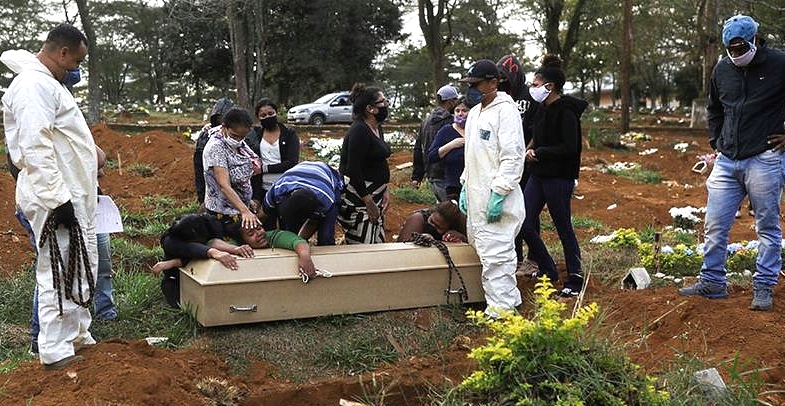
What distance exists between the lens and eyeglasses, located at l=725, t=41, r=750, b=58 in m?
4.84

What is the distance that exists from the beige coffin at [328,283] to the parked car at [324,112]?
64.9 feet

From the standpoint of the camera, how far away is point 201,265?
202 inches

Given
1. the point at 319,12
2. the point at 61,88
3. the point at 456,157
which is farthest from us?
the point at 319,12

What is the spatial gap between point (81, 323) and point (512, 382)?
2.49 meters

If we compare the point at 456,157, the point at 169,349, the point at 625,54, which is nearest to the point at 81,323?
the point at 169,349

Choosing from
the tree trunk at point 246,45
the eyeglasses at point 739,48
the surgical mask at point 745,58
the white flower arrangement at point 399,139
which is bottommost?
the white flower arrangement at point 399,139

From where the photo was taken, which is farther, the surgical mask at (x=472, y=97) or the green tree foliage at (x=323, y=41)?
the green tree foliage at (x=323, y=41)

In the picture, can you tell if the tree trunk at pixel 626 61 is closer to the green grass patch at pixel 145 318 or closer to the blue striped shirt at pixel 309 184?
the blue striped shirt at pixel 309 184

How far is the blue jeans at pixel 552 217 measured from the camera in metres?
5.68

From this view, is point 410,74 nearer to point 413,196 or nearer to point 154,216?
point 413,196

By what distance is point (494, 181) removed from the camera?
5074 mm

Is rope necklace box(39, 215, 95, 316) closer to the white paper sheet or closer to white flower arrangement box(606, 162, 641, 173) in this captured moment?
the white paper sheet

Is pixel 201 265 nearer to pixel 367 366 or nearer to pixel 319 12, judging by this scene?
pixel 367 366

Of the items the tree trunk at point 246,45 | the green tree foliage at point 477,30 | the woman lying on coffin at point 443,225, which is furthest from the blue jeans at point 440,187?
the green tree foliage at point 477,30
